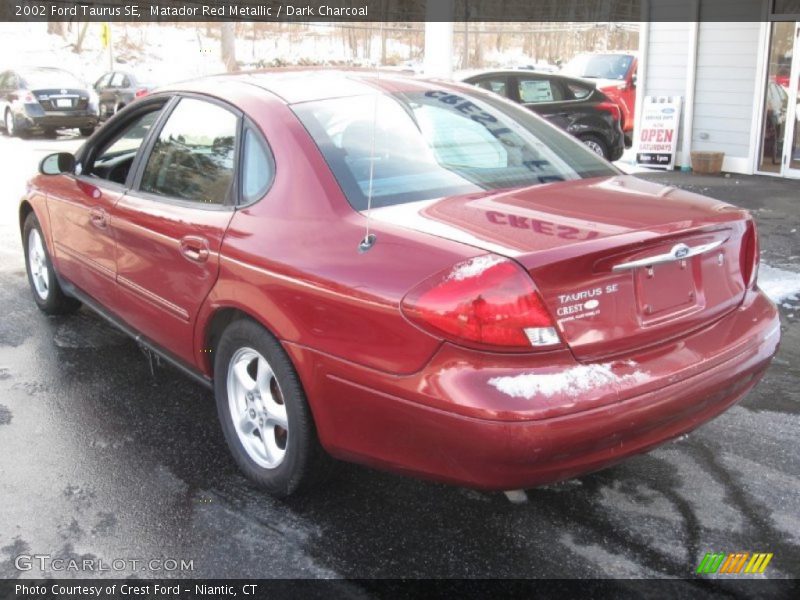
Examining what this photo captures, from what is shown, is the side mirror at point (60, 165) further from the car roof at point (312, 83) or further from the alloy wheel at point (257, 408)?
the alloy wheel at point (257, 408)

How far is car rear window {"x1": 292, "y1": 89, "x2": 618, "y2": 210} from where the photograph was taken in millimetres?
3109

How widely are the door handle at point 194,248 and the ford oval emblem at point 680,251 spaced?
5.98 feet

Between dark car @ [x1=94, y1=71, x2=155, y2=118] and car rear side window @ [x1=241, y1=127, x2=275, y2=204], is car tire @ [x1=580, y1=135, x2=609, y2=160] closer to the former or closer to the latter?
car rear side window @ [x1=241, y1=127, x2=275, y2=204]

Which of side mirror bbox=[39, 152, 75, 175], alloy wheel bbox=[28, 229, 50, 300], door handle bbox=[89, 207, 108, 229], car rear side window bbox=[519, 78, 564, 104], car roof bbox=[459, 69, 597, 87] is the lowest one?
alloy wheel bbox=[28, 229, 50, 300]

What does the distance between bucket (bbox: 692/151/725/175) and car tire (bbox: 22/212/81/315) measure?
31.5 feet

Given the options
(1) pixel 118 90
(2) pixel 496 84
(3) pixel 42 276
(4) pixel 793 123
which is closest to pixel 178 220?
(3) pixel 42 276

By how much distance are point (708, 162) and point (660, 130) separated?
1037 mm

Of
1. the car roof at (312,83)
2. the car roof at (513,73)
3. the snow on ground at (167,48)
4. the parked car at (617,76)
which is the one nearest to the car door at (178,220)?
the car roof at (312,83)

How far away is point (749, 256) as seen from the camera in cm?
314

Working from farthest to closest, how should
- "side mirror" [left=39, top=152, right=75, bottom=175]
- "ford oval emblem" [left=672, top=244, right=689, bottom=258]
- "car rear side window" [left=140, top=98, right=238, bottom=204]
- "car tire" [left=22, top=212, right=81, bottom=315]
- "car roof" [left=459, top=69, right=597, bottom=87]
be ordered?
"car roof" [left=459, top=69, right=597, bottom=87] → "car tire" [left=22, top=212, right=81, bottom=315] → "side mirror" [left=39, top=152, right=75, bottom=175] → "car rear side window" [left=140, top=98, right=238, bottom=204] → "ford oval emblem" [left=672, top=244, right=689, bottom=258]

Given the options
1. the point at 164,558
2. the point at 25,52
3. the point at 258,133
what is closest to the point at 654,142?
the point at 258,133

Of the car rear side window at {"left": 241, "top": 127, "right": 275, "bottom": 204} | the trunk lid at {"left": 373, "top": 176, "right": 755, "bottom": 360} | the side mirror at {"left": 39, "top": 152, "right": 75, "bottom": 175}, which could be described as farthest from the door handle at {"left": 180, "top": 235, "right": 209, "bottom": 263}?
the side mirror at {"left": 39, "top": 152, "right": 75, "bottom": 175}

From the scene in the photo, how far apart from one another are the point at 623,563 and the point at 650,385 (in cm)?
67

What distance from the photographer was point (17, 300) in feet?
20.0
